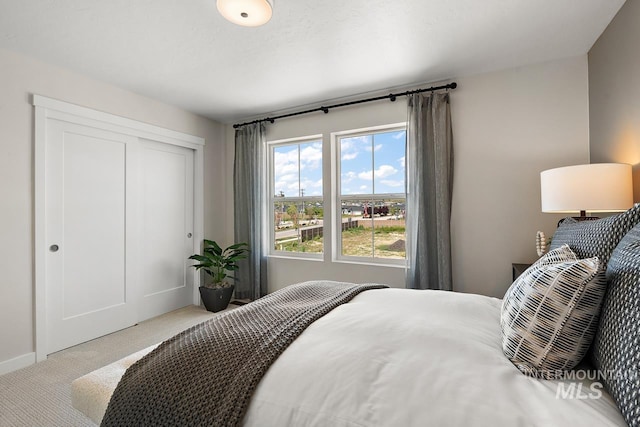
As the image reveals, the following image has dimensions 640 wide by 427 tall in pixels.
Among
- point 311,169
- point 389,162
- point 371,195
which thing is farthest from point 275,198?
point 389,162

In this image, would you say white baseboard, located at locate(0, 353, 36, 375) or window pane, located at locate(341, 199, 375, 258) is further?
window pane, located at locate(341, 199, 375, 258)

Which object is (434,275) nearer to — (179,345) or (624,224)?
(624,224)

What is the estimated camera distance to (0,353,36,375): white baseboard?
227 centimetres

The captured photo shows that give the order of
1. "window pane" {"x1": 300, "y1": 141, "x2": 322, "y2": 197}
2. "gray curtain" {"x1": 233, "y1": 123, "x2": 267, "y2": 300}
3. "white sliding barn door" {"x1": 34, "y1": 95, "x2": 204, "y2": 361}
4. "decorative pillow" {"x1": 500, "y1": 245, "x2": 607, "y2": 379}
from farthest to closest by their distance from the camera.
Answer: "gray curtain" {"x1": 233, "y1": 123, "x2": 267, "y2": 300}, "window pane" {"x1": 300, "y1": 141, "x2": 322, "y2": 197}, "white sliding barn door" {"x1": 34, "y1": 95, "x2": 204, "y2": 361}, "decorative pillow" {"x1": 500, "y1": 245, "x2": 607, "y2": 379}

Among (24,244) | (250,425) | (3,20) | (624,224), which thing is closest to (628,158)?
(624,224)

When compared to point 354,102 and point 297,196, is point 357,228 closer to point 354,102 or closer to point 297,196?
point 297,196

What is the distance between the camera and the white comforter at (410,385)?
0.70 m

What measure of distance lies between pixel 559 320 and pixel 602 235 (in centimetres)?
42

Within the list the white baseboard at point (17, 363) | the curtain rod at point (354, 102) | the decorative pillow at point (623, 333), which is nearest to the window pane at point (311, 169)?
the curtain rod at point (354, 102)

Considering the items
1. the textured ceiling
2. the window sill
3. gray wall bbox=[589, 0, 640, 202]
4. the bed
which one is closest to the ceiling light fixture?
the textured ceiling

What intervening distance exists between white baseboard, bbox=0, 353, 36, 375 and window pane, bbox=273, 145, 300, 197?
9.12 ft

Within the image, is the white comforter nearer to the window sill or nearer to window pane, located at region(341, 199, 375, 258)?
window pane, located at region(341, 199, 375, 258)

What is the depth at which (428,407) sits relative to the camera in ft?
2.40

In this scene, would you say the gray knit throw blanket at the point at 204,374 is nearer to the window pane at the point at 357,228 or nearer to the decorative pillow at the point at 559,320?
the decorative pillow at the point at 559,320
